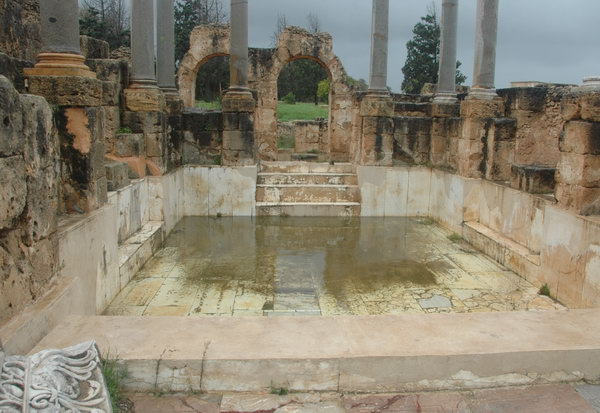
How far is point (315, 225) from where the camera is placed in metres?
9.16

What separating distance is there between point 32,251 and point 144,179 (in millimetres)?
4592

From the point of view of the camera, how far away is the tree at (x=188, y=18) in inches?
1125

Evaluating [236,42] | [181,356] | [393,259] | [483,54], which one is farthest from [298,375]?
[236,42]

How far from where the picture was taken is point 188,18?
103 ft

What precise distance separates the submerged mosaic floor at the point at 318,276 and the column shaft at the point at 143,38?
2.60 metres

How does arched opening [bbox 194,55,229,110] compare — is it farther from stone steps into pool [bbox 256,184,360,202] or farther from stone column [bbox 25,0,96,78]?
stone column [bbox 25,0,96,78]

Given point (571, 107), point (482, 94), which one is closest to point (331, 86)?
point (482, 94)

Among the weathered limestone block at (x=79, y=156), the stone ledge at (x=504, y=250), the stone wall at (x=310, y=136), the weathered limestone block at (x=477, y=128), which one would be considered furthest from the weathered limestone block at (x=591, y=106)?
the stone wall at (x=310, y=136)

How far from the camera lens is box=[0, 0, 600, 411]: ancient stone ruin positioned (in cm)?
301

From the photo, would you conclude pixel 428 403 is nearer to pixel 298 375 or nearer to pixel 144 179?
pixel 298 375

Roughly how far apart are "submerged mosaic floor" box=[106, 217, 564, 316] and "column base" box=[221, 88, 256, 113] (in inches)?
88.2

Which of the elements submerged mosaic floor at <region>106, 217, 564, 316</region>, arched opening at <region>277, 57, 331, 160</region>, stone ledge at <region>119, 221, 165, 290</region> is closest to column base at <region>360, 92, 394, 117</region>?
submerged mosaic floor at <region>106, 217, 564, 316</region>

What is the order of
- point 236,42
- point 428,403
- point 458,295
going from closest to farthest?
point 428,403 → point 458,295 → point 236,42

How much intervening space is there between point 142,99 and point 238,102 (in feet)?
6.86
